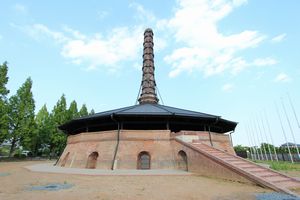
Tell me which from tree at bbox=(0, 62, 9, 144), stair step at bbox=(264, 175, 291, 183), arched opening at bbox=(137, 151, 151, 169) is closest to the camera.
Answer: stair step at bbox=(264, 175, 291, 183)

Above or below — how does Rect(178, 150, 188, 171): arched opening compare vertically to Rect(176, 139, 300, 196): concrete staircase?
above

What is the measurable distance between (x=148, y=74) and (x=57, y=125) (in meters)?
22.1

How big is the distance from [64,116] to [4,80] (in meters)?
14.1

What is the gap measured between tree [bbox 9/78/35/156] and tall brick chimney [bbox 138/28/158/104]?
18.2 meters

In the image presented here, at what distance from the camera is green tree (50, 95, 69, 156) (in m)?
38.9

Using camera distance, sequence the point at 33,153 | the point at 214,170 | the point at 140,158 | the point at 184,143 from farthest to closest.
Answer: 1. the point at 33,153
2. the point at 140,158
3. the point at 184,143
4. the point at 214,170

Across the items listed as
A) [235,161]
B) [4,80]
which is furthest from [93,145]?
[4,80]

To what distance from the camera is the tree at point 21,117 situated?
3033 centimetres

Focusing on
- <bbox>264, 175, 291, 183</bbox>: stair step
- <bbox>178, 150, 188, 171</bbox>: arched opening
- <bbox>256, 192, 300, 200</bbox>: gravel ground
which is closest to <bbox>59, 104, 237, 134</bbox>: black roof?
<bbox>178, 150, 188, 171</bbox>: arched opening

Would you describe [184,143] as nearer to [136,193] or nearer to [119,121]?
[119,121]

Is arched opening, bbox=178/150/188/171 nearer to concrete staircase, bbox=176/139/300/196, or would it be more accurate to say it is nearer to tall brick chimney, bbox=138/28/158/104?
concrete staircase, bbox=176/139/300/196

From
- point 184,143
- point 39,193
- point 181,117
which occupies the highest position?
point 181,117

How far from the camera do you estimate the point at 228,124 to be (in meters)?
22.5

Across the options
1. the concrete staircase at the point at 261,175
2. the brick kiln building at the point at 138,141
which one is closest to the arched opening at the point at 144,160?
the brick kiln building at the point at 138,141
